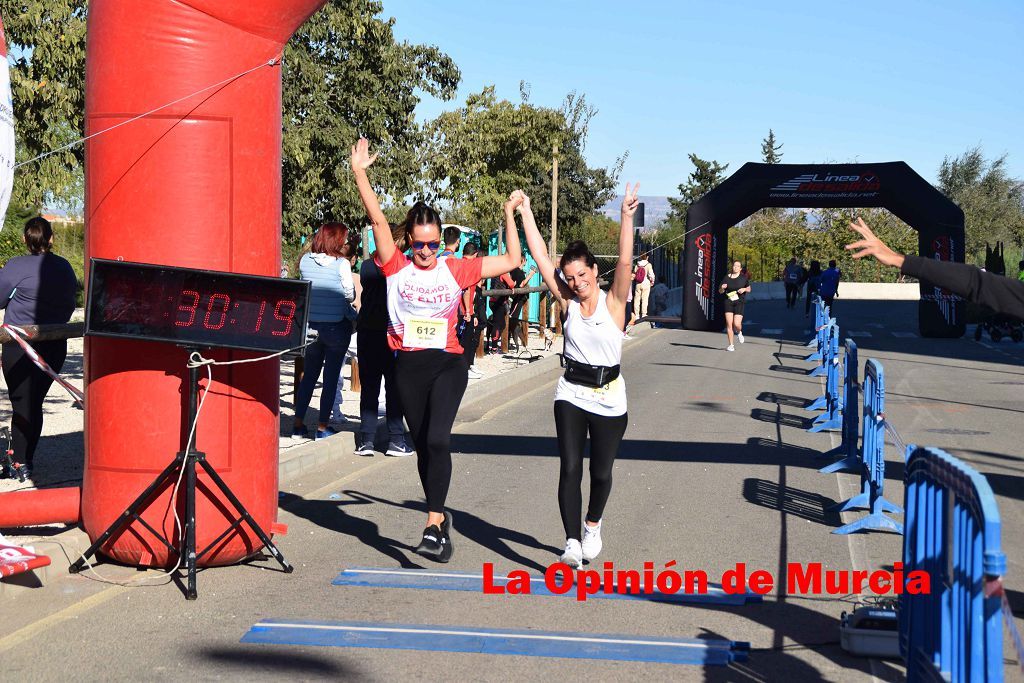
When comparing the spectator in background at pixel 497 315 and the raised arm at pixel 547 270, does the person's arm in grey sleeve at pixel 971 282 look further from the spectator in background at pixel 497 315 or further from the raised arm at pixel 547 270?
the spectator in background at pixel 497 315

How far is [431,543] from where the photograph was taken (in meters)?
6.71

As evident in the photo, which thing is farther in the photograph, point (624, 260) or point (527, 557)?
point (527, 557)

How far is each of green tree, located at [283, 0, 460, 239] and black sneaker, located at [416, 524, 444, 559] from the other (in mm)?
14327

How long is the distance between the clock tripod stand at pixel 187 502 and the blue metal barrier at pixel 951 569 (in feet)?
11.4

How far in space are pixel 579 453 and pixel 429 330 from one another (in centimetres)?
107

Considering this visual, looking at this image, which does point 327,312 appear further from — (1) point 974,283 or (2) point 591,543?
(1) point 974,283

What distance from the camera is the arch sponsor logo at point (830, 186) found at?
3041 cm

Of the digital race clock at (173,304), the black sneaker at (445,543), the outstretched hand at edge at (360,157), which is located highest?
the outstretched hand at edge at (360,157)

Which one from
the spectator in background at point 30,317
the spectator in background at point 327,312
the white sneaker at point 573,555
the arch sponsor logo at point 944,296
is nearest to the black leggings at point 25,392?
the spectator in background at point 30,317

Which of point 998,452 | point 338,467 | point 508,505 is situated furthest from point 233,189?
point 998,452

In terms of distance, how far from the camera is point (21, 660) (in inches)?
198

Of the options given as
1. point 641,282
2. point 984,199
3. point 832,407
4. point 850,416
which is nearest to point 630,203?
point 850,416

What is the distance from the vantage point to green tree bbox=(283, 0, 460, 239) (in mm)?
21109

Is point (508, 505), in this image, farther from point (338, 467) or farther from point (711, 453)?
point (711, 453)
